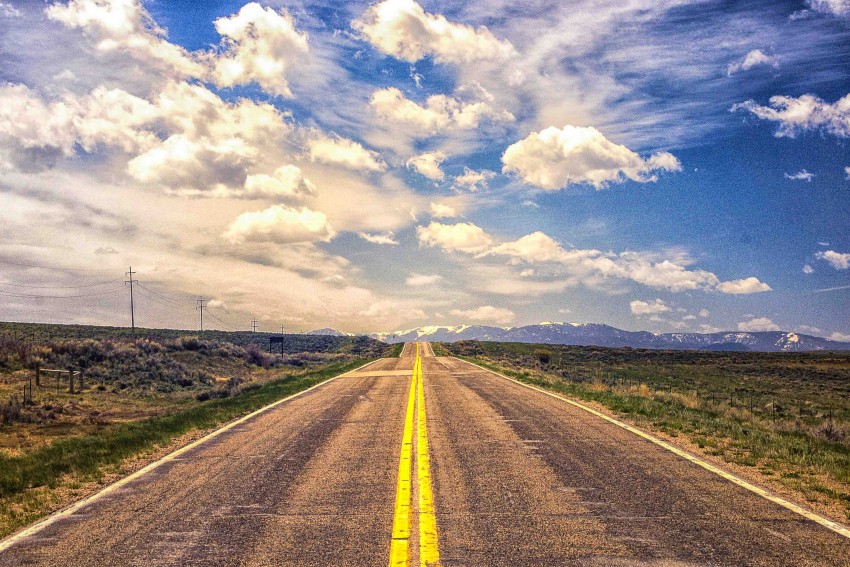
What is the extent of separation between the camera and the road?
4945 mm

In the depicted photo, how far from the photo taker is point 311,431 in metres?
11.7

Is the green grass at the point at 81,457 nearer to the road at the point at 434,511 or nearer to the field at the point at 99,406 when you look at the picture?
the field at the point at 99,406

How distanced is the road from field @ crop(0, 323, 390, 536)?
1.38m

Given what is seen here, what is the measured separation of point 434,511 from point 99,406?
2248 cm

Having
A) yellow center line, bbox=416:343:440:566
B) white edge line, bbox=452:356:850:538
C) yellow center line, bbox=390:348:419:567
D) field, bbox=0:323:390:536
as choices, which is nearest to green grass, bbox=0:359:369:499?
field, bbox=0:323:390:536

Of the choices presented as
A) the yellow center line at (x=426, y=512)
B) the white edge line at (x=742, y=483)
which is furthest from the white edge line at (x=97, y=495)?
the white edge line at (x=742, y=483)

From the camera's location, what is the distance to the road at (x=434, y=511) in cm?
495

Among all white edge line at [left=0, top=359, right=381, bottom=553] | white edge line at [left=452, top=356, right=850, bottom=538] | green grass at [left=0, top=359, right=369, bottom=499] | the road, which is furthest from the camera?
green grass at [left=0, top=359, right=369, bottom=499]

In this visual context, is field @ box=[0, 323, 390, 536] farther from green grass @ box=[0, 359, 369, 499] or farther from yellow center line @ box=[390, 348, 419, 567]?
yellow center line @ box=[390, 348, 419, 567]

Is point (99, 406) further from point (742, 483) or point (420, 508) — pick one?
point (742, 483)

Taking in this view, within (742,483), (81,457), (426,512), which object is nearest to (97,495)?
(81,457)

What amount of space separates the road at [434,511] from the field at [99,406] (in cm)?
138

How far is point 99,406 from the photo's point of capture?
23.7 m

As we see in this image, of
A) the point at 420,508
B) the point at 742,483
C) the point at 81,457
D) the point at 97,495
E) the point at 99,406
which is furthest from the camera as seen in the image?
the point at 99,406
